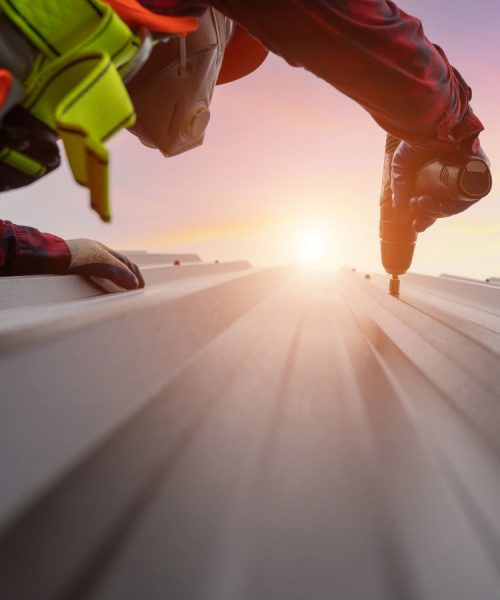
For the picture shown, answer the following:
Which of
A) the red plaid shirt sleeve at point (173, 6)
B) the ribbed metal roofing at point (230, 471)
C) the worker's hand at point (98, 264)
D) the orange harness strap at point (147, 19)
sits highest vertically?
the red plaid shirt sleeve at point (173, 6)

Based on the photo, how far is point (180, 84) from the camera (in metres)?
0.67

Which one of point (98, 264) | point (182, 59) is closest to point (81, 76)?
point (182, 59)

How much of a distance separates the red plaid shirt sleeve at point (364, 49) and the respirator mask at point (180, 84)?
0.11m

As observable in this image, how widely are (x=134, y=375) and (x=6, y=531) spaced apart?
0.24 m

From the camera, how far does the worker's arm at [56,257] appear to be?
34.0 inches

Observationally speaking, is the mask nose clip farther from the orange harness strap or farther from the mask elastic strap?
the mask elastic strap

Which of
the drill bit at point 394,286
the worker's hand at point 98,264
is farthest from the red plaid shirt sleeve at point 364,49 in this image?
the drill bit at point 394,286

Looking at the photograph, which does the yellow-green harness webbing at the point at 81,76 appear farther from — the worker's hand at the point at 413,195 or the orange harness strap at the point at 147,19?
the worker's hand at the point at 413,195

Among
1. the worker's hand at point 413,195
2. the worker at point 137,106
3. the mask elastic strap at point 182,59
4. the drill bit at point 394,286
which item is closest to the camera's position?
the worker at point 137,106

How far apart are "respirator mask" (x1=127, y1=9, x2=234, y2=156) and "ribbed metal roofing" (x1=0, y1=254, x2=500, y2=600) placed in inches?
14.8

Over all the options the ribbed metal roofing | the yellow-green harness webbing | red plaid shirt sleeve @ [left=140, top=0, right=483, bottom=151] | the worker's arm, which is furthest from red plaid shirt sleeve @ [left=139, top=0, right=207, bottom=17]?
the worker's arm

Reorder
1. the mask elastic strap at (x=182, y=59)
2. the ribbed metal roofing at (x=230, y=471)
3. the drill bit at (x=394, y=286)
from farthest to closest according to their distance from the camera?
the drill bit at (x=394, y=286)
the mask elastic strap at (x=182, y=59)
the ribbed metal roofing at (x=230, y=471)

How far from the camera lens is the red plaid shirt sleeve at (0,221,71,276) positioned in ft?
2.80

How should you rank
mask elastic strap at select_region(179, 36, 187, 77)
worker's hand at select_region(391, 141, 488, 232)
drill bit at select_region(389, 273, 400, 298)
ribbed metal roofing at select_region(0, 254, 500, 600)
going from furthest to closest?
1. drill bit at select_region(389, 273, 400, 298)
2. worker's hand at select_region(391, 141, 488, 232)
3. mask elastic strap at select_region(179, 36, 187, 77)
4. ribbed metal roofing at select_region(0, 254, 500, 600)
